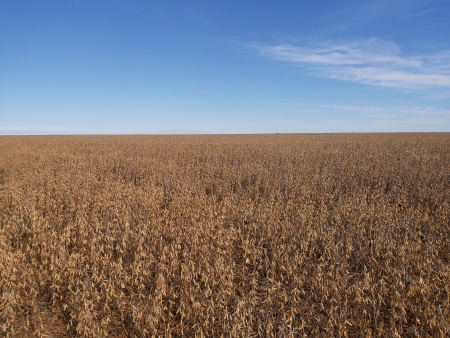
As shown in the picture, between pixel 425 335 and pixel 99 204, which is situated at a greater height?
pixel 99 204

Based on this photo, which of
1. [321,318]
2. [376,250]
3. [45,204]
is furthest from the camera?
[45,204]

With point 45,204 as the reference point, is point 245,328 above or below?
below

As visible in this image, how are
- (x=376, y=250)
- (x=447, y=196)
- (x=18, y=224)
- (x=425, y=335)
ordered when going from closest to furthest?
1. (x=425, y=335)
2. (x=376, y=250)
3. (x=18, y=224)
4. (x=447, y=196)

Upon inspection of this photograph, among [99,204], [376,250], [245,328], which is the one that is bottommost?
[245,328]

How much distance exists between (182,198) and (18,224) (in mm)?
2907

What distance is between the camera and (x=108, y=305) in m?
3.11

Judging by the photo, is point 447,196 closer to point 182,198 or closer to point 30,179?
point 182,198

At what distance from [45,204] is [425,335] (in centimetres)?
663

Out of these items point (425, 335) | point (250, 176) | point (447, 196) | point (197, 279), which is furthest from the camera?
point (250, 176)

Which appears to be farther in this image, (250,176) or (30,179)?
(250,176)

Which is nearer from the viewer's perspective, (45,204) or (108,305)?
(108,305)

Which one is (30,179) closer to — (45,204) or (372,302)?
(45,204)

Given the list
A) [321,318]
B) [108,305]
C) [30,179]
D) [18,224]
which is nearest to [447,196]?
[321,318]

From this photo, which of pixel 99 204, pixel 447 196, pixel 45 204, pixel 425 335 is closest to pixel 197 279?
pixel 425 335
